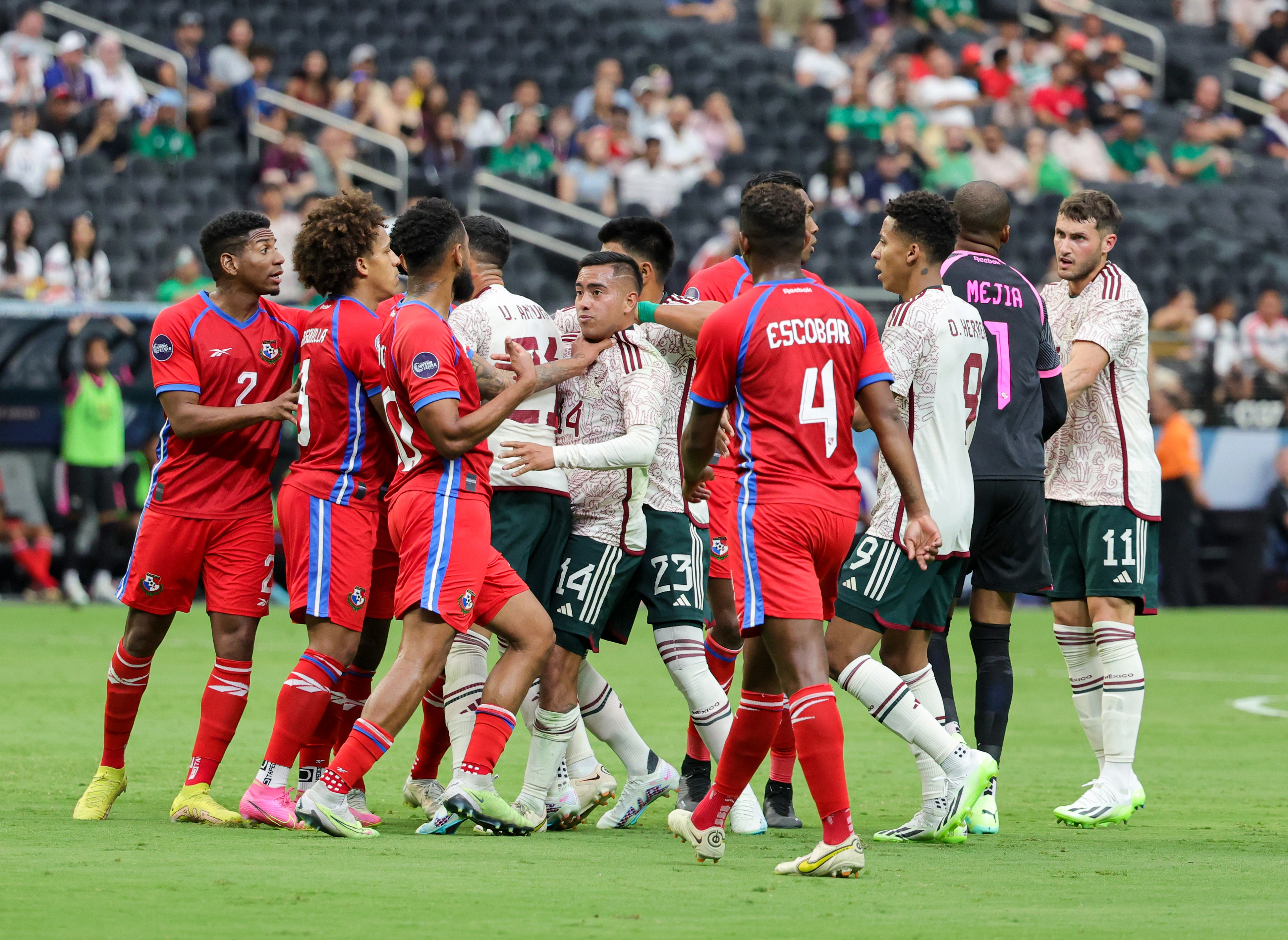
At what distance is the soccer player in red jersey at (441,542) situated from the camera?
6.20 m

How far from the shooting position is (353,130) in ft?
66.9

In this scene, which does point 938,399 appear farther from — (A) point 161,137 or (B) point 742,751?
(A) point 161,137

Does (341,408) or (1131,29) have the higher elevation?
(1131,29)

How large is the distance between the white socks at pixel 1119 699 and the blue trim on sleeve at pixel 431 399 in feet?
10.5

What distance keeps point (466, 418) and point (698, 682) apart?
153 centimetres

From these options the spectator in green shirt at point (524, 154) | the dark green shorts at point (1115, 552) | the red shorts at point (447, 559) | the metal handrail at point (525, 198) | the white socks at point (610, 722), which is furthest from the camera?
the spectator in green shirt at point (524, 154)

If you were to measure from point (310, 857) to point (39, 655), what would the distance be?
7.82 m

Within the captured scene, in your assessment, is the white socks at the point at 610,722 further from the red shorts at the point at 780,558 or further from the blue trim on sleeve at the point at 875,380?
the blue trim on sleeve at the point at 875,380

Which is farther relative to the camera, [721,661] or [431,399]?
[721,661]

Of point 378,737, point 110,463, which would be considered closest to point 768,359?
point 378,737

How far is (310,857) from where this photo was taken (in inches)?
226

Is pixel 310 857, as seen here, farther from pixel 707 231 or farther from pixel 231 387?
pixel 707 231

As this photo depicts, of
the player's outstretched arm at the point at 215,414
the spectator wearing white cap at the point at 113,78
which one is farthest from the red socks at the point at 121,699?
the spectator wearing white cap at the point at 113,78

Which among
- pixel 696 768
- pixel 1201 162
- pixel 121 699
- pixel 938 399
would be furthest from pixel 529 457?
pixel 1201 162
